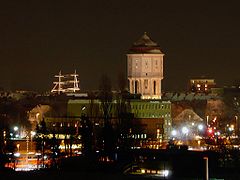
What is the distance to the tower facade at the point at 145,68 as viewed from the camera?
124 m

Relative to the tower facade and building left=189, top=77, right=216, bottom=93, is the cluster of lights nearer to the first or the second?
the tower facade

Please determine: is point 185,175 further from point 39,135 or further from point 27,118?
point 27,118

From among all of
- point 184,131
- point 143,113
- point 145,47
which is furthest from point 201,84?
point 184,131

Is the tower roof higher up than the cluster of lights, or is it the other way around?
the tower roof

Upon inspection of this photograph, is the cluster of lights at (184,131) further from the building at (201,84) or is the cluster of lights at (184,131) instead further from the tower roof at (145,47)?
the building at (201,84)

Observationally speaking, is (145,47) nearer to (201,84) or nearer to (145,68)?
(145,68)

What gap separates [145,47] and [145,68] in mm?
4056

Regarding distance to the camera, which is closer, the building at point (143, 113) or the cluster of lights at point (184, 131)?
the building at point (143, 113)

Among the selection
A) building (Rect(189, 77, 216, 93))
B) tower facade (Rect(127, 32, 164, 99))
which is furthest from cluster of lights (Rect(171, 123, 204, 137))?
building (Rect(189, 77, 216, 93))

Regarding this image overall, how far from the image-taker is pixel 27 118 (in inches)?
3750

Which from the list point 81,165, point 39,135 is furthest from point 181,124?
point 81,165

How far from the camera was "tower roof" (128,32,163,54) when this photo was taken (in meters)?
131

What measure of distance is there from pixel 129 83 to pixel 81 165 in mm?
78064

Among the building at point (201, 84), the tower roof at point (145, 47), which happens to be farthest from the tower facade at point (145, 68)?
the building at point (201, 84)
